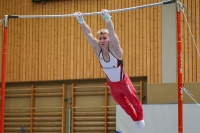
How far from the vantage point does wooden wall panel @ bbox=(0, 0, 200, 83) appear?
43.4 ft

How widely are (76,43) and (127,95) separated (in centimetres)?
713

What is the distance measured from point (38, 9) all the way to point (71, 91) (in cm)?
339

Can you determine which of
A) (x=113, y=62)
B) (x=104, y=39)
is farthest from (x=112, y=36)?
(x=113, y=62)

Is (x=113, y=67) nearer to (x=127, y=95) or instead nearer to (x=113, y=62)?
(x=113, y=62)

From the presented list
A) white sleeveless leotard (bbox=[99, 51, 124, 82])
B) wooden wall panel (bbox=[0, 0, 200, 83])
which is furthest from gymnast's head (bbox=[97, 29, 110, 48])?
wooden wall panel (bbox=[0, 0, 200, 83])

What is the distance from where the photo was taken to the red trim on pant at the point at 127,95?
749 centimetres

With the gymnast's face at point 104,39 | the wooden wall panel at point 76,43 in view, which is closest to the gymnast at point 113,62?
the gymnast's face at point 104,39

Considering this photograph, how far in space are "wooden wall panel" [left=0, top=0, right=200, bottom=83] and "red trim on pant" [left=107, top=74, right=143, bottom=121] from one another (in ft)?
17.5

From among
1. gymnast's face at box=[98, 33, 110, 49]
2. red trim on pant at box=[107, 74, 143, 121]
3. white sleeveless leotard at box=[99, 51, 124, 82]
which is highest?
gymnast's face at box=[98, 33, 110, 49]

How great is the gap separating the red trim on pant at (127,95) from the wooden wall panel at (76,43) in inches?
210

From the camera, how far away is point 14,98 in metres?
15.6

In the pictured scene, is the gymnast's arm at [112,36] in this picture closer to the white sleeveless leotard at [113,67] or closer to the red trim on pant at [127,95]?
the white sleeveless leotard at [113,67]

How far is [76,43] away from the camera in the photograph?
14.4 meters

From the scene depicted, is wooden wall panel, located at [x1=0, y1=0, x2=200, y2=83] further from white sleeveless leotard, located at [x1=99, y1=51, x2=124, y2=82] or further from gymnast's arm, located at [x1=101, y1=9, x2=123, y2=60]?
gymnast's arm, located at [x1=101, y1=9, x2=123, y2=60]
